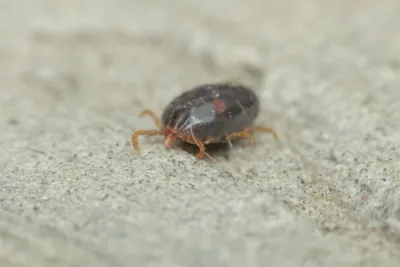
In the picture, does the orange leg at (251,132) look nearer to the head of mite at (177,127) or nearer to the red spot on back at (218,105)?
the red spot on back at (218,105)

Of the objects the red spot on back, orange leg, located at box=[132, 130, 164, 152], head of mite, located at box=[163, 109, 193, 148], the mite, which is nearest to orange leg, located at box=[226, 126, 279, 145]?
the mite

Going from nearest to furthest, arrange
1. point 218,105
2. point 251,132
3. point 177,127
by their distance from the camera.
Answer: point 177,127 → point 218,105 → point 251,132

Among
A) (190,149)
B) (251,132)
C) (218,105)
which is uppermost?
(218,105)

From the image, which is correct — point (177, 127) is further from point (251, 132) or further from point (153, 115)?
point (251, 132)

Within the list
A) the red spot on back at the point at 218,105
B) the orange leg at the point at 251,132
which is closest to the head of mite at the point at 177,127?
the red spot on back at the point at 218,105

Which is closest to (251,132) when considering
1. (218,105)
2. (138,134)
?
(218,105)

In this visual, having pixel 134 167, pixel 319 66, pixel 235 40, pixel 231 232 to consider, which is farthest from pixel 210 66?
pixel 231 232

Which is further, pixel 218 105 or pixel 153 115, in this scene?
pixel 153 115
